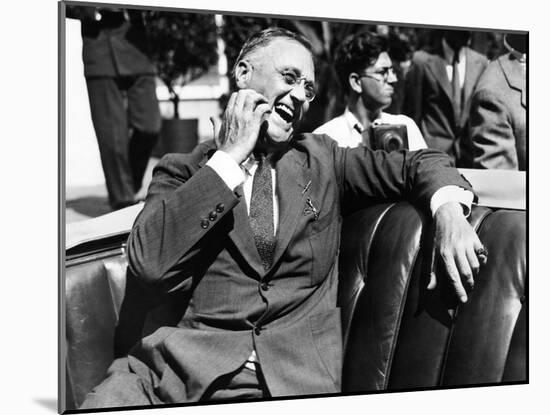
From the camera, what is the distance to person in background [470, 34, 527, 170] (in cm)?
477

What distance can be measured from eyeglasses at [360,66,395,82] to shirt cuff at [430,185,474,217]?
0.70m

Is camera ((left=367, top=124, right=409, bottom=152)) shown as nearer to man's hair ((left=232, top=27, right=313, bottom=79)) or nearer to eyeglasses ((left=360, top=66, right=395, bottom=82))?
eyeglasses ((left=360, top=66, right=395, bottom=82))

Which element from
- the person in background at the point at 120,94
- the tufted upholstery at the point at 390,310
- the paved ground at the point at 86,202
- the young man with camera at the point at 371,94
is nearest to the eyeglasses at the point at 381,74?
the young man with camera at the point at 371,94

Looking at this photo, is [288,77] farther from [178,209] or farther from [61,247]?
[61,247]

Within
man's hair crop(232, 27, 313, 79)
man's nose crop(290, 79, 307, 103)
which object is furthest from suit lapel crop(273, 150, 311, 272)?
man's hair crop(232, 27, 313, 79)

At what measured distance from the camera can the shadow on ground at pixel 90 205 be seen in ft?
13.4

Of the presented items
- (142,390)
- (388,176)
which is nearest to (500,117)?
(388,176)

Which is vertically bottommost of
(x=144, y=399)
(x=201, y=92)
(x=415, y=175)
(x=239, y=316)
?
(x=144, y=399)

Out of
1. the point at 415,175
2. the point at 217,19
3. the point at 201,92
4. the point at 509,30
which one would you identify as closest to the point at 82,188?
the point at 201,92

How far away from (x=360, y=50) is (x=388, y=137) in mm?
432

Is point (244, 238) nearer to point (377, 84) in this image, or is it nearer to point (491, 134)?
A: point (377, 84)

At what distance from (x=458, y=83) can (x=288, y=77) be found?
0.99 m

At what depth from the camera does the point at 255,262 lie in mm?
4094

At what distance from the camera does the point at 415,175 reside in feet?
13.8
